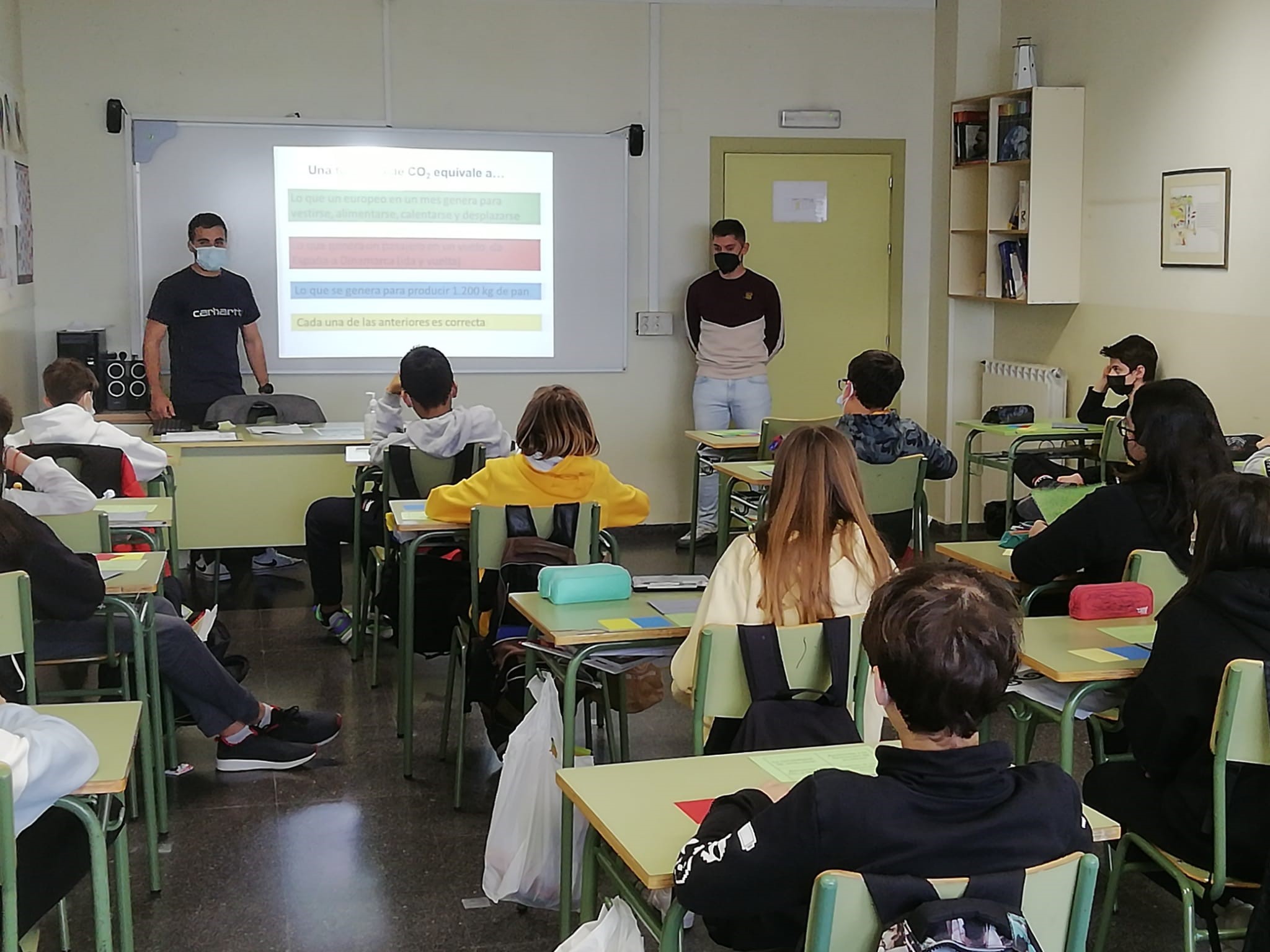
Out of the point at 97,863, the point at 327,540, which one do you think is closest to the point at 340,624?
the point at 327,540

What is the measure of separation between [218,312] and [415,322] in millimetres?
1111

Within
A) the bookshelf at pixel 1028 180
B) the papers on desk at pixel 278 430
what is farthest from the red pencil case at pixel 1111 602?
the bookshelf at pixel 1028 180

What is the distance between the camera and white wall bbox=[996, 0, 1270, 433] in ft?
19.1

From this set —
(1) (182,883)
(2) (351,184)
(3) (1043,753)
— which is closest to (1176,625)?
(3) (1043,753)

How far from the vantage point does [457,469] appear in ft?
16.5

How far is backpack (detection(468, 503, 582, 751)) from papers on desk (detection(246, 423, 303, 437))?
2.48 metres

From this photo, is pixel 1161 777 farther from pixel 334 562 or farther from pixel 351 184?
pixel 351 184

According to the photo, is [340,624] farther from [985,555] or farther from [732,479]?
[985,555]

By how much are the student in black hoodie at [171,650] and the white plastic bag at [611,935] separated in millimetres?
1728

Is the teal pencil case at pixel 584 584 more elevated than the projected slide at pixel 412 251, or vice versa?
the projected slide at pixel 412 251

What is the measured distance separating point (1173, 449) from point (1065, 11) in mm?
4536

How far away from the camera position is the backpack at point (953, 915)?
4.96 ft

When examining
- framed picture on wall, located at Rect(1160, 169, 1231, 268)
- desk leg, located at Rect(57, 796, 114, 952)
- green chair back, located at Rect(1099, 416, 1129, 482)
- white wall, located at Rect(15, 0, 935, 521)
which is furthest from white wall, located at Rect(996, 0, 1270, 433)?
desk leg, located at Rect(57, 796, 114, 952)

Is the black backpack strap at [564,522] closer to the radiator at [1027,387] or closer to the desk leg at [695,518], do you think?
the desk leg at [695,518]
